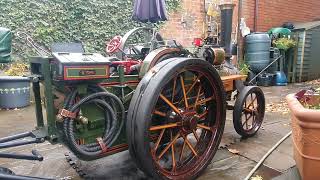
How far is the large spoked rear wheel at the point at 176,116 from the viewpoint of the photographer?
2.60m

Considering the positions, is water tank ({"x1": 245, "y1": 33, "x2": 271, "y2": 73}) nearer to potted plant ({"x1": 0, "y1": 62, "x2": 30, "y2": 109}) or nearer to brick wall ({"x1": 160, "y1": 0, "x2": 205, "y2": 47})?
brick wall ({"x1": 160, "y1": 0, "x2": 205, "y2": 47})

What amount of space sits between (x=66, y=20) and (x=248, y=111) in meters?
5.34

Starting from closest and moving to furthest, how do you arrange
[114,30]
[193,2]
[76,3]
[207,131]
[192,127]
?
1. [192,127]
2. [207,131]
3. [76,3]
4. [114,30]
5. [193,2]

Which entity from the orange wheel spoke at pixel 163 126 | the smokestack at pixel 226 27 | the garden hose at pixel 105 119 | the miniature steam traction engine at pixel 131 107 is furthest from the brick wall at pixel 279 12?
the garden hose at pixel 105 119

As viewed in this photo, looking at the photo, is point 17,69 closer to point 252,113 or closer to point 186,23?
point 186,23

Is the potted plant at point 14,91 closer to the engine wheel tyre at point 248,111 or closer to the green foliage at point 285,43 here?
the engine wheel tyre at point 248,111

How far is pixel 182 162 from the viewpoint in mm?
3174

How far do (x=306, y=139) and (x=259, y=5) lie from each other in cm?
919

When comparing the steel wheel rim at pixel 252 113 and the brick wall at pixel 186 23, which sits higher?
the brick wall at pixel 186 23

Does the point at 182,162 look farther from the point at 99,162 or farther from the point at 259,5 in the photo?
the point at 259,5

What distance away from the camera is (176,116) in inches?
118

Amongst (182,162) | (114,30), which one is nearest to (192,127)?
(182,162)

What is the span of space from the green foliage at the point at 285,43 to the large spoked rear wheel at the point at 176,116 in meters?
6.95

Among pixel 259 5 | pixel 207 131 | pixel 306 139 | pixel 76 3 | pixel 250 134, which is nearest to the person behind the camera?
pixel 306 139
